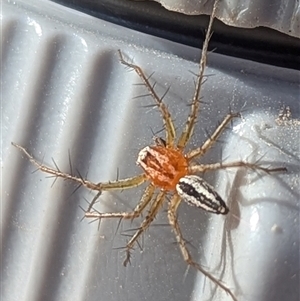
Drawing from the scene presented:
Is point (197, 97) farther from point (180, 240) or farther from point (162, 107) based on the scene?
point (180, 240)

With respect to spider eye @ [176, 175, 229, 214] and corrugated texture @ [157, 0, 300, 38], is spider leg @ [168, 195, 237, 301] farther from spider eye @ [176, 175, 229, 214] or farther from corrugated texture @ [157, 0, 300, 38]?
corrugated texture @ [157, 0, 300, 38]

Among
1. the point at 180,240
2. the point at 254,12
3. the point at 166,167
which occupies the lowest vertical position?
the point at 180,240

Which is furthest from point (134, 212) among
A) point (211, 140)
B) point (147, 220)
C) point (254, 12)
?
point (254, 12)

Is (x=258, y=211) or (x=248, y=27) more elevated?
(x=248, y=27)

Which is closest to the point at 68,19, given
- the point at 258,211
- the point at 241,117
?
the point at 241,117

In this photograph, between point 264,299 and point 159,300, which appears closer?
point 264,299

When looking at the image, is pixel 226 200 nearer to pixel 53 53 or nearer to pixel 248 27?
pixel 248 27

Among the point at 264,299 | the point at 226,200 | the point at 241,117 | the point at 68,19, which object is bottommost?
the point at 264,299
